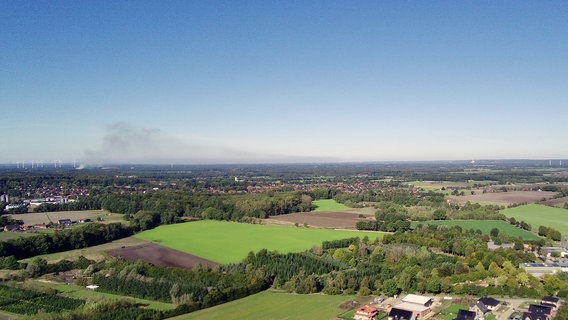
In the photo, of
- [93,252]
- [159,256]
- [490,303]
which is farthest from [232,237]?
[490,303]

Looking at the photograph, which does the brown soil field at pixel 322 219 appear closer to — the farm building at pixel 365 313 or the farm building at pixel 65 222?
the farm building at pixel 65 222

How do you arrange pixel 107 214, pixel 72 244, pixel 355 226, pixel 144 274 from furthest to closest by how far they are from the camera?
pixel 107 214
pixel 355 226
pixel 72 244
pixel 144 274

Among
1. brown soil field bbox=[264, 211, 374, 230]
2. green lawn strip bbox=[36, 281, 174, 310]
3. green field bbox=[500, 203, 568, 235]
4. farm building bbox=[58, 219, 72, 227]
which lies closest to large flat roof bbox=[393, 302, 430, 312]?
green lawn strip bbox=[36, 281, 174, 310]

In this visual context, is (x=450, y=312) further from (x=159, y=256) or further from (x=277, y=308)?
(x=159, y=256)

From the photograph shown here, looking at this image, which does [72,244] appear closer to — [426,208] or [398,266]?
[398,266]

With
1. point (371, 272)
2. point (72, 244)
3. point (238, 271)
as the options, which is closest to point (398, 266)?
point (371, 272)

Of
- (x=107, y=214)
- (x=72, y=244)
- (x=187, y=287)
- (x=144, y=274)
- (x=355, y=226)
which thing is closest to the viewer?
(x=187, y=287)
